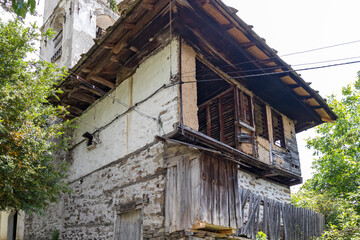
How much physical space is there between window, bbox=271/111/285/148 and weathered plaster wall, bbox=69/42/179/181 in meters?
4.63

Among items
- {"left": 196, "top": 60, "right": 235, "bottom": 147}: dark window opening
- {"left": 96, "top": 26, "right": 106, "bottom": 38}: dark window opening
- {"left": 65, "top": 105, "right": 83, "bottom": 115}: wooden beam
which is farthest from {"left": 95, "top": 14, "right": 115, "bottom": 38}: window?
{"left": 196, "top": 60, "right": 235, "bottom": 147}: dark window opening

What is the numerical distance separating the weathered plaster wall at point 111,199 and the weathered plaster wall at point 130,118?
0.34 metres

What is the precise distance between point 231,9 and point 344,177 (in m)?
11.8

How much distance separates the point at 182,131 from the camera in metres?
6.82

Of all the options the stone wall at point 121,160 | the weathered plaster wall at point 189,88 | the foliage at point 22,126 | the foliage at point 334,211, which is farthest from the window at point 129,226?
the foliage at point 334,211

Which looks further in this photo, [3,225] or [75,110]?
[3,225]

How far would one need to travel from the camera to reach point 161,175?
725 centimetres

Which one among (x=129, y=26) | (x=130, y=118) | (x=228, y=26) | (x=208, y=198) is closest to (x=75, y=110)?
(x=130, y=118)

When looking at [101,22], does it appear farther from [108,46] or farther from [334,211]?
[334,211]

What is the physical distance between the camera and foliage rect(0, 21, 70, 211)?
276 inches

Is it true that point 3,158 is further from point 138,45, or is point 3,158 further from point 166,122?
point 138,45

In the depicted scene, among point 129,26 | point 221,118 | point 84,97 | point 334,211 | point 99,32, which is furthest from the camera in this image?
point 99,32

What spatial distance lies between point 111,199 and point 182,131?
3046mm

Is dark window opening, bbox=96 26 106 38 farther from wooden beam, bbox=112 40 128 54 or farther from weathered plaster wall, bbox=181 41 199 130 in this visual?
weathered plaster wall, bbox=181 41 199 130
